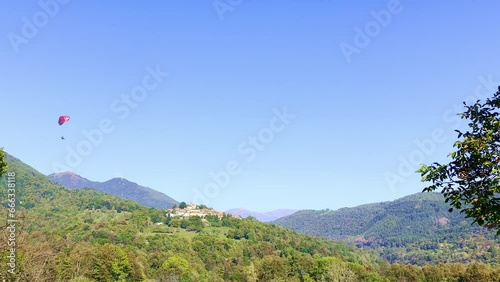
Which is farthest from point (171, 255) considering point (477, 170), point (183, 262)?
point (477, 170)

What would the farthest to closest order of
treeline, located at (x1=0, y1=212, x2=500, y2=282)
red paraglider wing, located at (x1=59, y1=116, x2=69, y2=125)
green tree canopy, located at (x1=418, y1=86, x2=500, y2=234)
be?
1. treeline, located at (x1=0, y1=212, x2=500, y2=282)
2. red paraglider wing, located at (x1=59, y1=116, x2=69, y2=125)
3. green tree canopy, located at (x1=418, y1=86, x2=500, y2=234)

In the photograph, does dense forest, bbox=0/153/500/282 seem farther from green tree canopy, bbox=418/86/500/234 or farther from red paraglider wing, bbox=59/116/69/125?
green tree canopy, bbox=418/86/500/234

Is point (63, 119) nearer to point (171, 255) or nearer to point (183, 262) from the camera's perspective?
point (183, 262)

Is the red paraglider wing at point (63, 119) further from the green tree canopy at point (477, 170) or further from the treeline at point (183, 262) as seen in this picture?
the green tree canopy at point (477, 170)

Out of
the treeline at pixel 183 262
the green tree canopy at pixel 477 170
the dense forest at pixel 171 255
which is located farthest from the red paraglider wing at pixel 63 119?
the green tree canopy at pixel 477 170

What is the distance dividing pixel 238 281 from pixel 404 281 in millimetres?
37808

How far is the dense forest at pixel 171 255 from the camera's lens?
32750mm

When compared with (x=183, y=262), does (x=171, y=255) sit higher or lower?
higher

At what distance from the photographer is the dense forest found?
1289 inches

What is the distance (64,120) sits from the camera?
144 feet

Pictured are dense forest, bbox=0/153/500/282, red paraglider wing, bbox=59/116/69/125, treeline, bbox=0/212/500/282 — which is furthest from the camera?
treeline, bbox=0/212/500/282

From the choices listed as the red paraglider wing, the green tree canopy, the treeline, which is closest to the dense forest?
the treeline

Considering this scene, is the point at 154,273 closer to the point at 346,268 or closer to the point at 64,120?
the point at 346,268

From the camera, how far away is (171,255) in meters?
101
